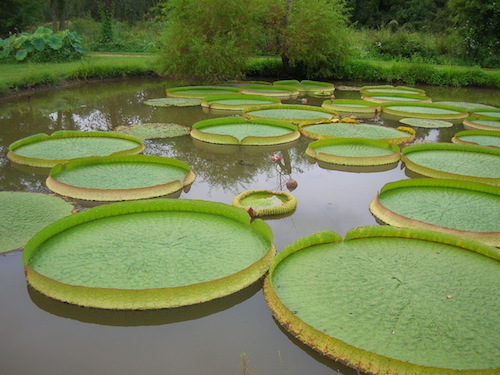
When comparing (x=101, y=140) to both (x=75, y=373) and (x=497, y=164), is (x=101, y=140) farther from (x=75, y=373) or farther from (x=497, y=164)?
(x=497, y=164)

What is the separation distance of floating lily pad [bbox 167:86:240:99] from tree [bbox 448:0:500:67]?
10984 millimetres

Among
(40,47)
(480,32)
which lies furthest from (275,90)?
(480,32)

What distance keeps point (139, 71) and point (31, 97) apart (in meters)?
4.25

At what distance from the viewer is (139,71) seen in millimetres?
13445

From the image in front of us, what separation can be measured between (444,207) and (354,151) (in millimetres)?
2027

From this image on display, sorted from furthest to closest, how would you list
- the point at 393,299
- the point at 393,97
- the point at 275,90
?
the point at 275,90 → the point at 393,97 → the point at 393,299

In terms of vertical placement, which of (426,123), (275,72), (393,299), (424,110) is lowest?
(393,299)

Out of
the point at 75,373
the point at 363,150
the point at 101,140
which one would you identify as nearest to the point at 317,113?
the point at 363,150

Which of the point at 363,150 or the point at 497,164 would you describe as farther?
the point at 363,150

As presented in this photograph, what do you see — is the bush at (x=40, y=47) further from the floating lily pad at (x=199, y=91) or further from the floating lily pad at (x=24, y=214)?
the floating lily pad at (x=24, y=214)

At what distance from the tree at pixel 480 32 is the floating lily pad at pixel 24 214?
1701cm

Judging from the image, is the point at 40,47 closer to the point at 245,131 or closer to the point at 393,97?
the point at 245,131

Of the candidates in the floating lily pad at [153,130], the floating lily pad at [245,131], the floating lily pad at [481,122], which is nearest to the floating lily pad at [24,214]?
the floating lily pad at [153,130]

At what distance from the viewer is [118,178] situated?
15.0 feet
